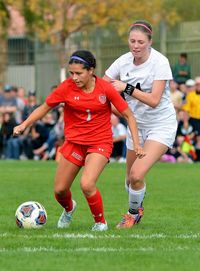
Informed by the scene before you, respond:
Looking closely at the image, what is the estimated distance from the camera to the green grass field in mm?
8492

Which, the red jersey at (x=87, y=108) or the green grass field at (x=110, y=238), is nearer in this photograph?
the green grass field at (x=110, y=238)

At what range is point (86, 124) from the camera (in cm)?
1076

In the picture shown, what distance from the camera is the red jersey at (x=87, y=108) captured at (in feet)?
34.9

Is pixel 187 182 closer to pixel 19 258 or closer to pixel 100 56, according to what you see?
pixel 19 258

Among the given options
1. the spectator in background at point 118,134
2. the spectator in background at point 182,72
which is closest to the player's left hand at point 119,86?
the spectator in background at point 118,134

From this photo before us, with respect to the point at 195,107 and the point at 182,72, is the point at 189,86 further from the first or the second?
the point at 182,72

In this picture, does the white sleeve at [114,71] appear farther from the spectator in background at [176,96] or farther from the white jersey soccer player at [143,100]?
the spectator in background at [176,96]

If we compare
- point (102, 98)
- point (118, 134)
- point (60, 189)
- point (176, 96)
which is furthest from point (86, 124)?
point (176, 96)

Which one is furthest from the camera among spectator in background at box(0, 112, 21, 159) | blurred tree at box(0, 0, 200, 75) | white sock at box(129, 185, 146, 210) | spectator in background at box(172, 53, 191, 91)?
blurred tree at box(0, 0, 200, 75)

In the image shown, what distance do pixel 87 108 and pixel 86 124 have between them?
7.6 inches

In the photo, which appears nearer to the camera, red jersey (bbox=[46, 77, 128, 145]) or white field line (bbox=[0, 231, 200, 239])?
white field line (bbox=[0, 231, 200, 239])

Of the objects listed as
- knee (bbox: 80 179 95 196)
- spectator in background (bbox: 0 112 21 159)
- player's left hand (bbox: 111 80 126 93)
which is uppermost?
player's left hand (bbox: 111 80 126 93)

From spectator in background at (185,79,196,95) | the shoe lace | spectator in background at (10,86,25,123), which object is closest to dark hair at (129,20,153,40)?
the shoe lace

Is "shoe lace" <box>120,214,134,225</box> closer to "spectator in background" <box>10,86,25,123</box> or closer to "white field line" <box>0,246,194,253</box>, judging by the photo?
"white field line" <box>0,246,194,253</box>
